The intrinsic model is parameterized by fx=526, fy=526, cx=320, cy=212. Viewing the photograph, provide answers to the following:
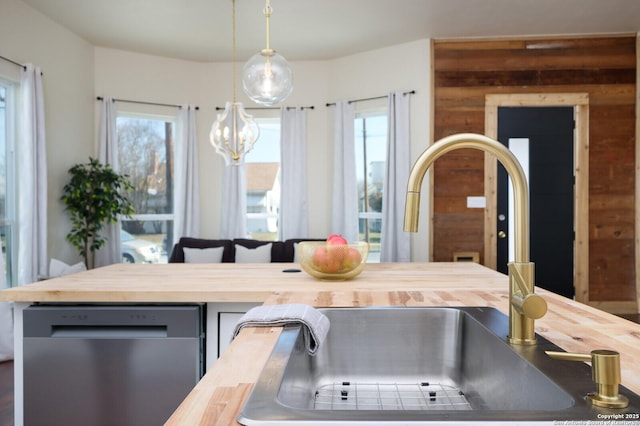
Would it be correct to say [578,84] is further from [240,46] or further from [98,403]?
[98,403]

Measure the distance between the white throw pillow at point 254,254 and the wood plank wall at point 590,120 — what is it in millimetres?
1735

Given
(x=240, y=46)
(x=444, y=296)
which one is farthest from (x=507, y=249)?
(x=444, y=296)

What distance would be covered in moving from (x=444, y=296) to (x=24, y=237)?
408 centimetres

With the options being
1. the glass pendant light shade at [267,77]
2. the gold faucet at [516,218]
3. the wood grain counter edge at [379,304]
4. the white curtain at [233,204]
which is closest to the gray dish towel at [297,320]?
the wood grain counter edge at [379,304]

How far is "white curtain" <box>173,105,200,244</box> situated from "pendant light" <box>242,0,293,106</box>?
3.31 meters

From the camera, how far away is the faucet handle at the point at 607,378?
0.62m

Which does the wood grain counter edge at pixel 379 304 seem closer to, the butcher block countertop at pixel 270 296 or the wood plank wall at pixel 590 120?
the butcher block countertop at pixel 270 296

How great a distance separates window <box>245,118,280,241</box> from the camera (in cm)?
648

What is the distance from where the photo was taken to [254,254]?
532cm

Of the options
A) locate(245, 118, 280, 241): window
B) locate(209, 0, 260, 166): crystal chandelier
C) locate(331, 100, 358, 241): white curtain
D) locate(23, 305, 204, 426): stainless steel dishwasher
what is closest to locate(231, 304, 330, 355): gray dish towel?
locate(23, 305, 204, 426): stainless steel dishwasher

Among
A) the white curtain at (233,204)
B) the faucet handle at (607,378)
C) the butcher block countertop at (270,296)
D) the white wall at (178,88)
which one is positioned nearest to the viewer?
the faucet handle at (607,378)

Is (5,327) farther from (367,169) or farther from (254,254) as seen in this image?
(367,169)

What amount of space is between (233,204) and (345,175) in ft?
4.49

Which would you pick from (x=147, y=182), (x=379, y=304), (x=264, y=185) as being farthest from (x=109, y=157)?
(x=379, y=304)
